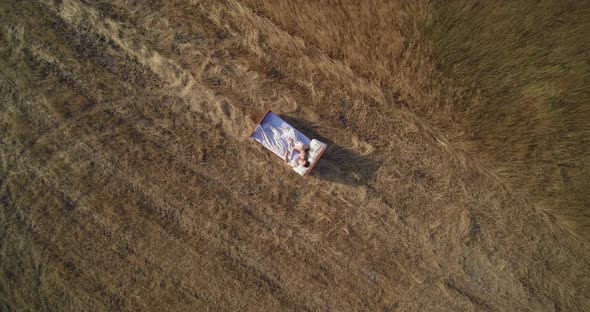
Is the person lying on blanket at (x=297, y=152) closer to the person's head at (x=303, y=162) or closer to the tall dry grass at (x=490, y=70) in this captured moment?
the person's head at (x=303, y=162)

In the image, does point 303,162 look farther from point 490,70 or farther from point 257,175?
point 490,70

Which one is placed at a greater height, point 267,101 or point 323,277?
point 267,101

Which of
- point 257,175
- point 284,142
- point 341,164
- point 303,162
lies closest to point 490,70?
point 341,164

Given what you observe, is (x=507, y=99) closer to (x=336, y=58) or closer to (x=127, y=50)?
(x=336, y=58)

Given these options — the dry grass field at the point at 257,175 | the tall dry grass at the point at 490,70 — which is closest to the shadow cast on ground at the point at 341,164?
the dry grass field at the point at 257,175

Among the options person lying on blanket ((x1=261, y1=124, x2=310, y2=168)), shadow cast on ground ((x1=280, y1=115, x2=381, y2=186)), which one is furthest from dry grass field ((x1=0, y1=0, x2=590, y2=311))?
person lying on blanket ((x1=261, y1=124, x2=310, y2=168))

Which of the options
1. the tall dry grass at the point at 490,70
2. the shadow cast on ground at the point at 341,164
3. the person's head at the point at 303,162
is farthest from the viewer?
the shadow cast on ground at the point at 341,164

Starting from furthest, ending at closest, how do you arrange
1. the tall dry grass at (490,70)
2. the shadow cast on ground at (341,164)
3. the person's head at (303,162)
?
the shadow cast on ground at (341,164) → the person's head at (303,162) → the tall dry grass at (490,70)

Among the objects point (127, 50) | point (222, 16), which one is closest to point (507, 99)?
point (222, 16)
